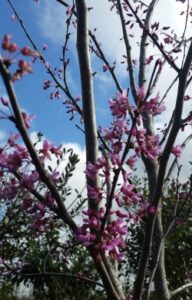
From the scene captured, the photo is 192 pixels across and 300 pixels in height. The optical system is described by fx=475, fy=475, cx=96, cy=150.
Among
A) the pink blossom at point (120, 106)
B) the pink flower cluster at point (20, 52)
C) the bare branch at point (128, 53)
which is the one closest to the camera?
the pink flower cluster at point (20, 52)

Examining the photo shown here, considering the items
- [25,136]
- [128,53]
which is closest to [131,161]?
[25,136]

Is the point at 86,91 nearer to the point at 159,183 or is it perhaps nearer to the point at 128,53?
the point at 159,183

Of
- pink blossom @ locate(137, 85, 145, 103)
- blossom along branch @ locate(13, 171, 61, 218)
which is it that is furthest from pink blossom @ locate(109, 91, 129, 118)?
blossom along branch @ locate(13, 171, 61, 218)

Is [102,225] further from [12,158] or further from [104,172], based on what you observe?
[12,158]

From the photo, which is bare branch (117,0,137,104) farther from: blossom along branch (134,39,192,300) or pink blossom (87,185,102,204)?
pink blossom (87,185,102,204)

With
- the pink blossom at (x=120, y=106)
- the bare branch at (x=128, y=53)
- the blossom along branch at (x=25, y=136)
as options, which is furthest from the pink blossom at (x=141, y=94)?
the bare branch at (x=128, y=53)

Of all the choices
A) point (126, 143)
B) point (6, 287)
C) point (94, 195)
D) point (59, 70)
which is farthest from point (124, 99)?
point (6, 287)

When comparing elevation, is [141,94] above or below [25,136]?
above

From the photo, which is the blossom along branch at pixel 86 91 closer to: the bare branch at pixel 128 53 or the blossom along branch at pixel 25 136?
the blossom along branch at pixel 25 136

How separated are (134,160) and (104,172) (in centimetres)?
17

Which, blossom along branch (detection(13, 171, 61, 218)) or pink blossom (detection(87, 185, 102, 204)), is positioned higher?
pink blossom (detection(87, 185, 102, 204))

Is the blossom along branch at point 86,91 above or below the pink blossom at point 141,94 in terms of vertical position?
above

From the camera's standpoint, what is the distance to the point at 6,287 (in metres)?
8.15

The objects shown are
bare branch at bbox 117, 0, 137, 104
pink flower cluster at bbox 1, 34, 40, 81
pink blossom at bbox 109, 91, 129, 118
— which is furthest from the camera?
bare branch at bbox 117, 0, 137, 104
